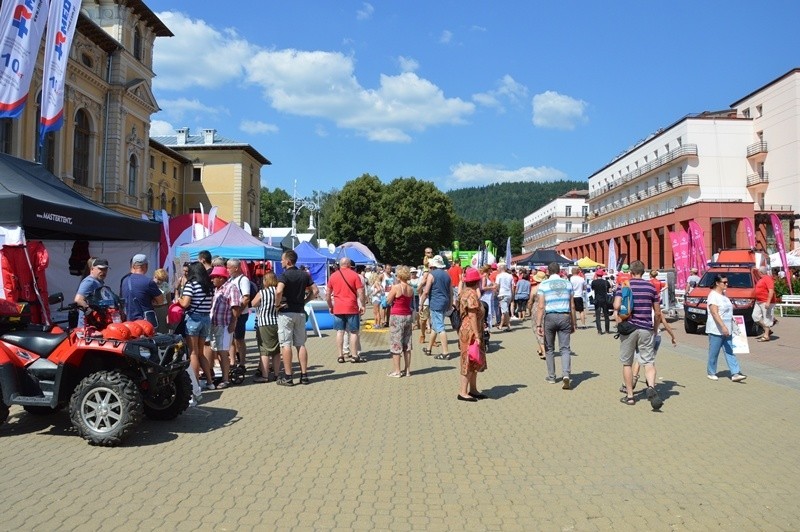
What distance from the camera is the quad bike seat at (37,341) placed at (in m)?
6.11

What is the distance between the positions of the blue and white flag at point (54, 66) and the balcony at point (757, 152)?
55467 millimetres

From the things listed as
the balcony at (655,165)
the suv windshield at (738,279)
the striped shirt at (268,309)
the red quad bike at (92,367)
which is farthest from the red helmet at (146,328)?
the balcony at (655,165)

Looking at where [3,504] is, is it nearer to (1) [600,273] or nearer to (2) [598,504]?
(2) [598,504]

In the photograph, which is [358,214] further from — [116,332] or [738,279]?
[116,332]

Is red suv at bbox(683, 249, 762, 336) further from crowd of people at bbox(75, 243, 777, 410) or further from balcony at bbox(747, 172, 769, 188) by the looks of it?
balcony at bbox(747, 172, 769, 188)

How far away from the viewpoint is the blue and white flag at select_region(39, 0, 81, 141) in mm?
10367

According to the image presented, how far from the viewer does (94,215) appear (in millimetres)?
8891

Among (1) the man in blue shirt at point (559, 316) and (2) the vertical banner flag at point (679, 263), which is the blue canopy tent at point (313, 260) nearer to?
(1) the man in blue shirt at point (559, 316)

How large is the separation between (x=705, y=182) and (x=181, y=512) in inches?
2271

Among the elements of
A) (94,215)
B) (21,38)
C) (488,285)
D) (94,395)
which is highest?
(21,38)

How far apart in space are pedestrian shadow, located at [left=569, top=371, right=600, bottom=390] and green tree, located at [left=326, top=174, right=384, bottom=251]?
5043 cm

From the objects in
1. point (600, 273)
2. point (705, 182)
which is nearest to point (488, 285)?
point (600, 273)

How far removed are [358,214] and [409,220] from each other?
18.2ft

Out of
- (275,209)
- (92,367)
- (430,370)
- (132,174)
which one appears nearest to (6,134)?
(132,174)
